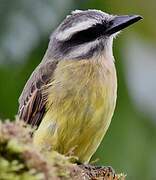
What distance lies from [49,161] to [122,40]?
3.87m

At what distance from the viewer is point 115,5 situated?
605cm

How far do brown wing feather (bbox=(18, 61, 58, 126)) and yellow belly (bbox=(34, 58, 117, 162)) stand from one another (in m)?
0.12

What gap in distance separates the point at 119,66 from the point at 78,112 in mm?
1407

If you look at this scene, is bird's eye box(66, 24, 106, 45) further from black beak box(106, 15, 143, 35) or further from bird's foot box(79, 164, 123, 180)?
bird's foot box(79, 164, 123, 180)

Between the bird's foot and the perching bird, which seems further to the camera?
the perching bird

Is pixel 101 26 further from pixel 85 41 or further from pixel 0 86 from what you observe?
pixel 0 86

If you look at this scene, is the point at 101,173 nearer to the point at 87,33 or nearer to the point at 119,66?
the point at 87,33

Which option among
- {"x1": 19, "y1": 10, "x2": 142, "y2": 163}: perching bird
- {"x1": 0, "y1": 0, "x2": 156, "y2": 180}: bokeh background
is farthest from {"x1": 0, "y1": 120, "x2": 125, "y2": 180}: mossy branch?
{"x1": 0, "y1": 0, "x2": 156, "y2": 180}: bokeh background

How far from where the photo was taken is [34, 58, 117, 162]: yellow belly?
4.41m

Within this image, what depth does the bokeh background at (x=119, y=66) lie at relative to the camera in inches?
216

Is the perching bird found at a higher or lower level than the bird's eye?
lower

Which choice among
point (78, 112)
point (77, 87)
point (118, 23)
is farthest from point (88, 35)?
point (78, 112)

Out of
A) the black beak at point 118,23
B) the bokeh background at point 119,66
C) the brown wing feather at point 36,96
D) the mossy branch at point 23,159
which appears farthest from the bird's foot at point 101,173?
the bokeh background at point 119,66

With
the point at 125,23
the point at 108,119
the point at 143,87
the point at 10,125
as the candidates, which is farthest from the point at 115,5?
the point at 10,125
